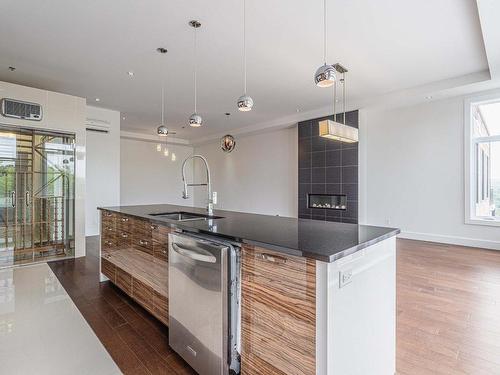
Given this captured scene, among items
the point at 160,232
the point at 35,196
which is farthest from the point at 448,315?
the point at 35,196

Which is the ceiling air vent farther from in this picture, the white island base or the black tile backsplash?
the black tile backsplash

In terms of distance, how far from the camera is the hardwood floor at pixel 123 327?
182 cm

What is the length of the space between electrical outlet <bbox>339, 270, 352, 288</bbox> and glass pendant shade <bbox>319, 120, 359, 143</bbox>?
6.63ft

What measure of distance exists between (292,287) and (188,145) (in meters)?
10.2

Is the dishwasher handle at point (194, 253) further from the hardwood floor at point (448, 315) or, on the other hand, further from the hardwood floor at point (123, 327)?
the hardwood floor at point (448, 315)

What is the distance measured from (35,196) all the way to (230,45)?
3815 millimetres

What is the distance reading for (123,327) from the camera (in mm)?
2291

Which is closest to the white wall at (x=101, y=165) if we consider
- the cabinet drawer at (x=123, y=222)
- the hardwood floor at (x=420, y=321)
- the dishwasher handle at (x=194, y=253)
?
the hardwood floor at (x=420, y=321)

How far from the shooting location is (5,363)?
6.02 ft

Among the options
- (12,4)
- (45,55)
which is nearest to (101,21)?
(12,4)

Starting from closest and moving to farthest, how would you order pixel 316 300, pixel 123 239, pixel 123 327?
1. pixel 316 300
2. pixel 123 327
3. pixel 123 239

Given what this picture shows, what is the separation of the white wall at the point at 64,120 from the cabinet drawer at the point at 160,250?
3.21 meters

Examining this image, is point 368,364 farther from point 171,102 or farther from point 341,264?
point 171,102

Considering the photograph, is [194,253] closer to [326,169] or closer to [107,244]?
[107,244]
